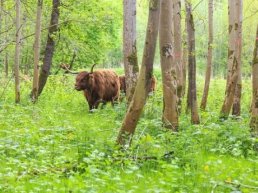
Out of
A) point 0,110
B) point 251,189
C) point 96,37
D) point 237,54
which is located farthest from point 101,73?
point 96,37

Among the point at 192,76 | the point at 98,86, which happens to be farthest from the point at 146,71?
the point at 98,86

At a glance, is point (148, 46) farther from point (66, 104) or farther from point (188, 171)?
point (66, 104)

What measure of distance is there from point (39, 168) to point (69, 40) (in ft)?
35.4

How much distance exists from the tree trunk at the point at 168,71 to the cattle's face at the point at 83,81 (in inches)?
277

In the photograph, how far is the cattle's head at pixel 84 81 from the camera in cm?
1556

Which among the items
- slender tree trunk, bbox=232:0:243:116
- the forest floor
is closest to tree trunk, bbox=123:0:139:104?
the forest floor

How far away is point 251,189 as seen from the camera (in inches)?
204

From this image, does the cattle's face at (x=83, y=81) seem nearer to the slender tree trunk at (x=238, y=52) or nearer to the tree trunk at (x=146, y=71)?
the slender tree trunk at (x=238, y=52)

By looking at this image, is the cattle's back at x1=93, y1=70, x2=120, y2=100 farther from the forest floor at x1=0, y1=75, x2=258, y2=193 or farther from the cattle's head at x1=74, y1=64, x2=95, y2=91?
the forest floor at x1=0, y1=75, x2=258, y2=193

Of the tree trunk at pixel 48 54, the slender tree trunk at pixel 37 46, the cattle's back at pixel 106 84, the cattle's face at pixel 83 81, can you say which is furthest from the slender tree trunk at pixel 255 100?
the tree trunk at pixel 48 54

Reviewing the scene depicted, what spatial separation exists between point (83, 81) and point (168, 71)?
24.3 feet

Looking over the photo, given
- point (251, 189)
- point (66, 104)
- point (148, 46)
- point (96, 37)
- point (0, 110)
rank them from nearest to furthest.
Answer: point (251, 189) → point (148, 46) → point (0, 110) → point (66, 104) → point (96, 37)

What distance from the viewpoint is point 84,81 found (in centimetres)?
1573

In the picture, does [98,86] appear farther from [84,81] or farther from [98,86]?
[84,81]
